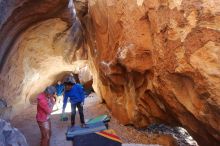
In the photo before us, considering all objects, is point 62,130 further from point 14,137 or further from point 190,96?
point 190,96

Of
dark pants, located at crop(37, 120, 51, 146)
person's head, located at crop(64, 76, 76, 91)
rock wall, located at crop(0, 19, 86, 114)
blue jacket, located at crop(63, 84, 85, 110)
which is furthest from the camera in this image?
rock wall, located at crop(0, 19, 86, 114)

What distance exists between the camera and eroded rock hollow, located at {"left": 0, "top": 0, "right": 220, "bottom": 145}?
4.07 metres

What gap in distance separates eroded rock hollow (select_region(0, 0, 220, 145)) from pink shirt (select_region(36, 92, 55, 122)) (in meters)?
1.90

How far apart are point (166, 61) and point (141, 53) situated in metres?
1.12

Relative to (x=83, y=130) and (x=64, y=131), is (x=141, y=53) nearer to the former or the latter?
(x=83, y=130)

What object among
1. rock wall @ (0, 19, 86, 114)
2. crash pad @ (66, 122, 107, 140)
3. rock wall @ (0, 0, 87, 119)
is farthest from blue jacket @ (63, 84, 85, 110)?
rock wall @ (0, 19, 86, 114)

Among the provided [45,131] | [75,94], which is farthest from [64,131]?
[45,131]

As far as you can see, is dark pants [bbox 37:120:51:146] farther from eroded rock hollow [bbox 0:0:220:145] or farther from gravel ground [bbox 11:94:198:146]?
eroded rock hollow [bbox 0:0:220:145]

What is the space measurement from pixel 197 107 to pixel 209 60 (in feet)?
2.76

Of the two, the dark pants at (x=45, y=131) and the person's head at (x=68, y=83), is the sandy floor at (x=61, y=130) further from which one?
the person's head at (x=68, y=83)

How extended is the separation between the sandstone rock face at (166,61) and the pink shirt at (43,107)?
1.90 meters

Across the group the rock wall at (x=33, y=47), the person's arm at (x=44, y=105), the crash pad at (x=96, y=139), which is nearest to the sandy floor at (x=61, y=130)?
the rock wall at (x=33, y=47)

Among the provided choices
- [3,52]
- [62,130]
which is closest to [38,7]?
[3,52]

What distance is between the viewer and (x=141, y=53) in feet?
19.5
